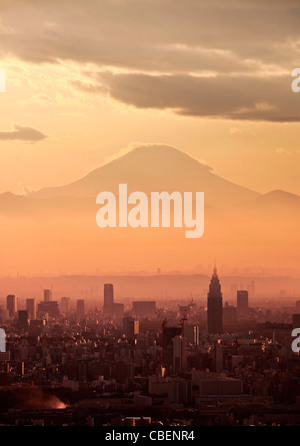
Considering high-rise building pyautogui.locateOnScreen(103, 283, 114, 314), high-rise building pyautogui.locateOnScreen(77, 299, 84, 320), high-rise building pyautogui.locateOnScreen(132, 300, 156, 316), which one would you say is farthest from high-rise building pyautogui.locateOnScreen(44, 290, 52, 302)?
high-rise building pyautogui.locateOnScreen(132, 300, 156, 316)

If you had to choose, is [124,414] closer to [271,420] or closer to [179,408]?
[179,408]

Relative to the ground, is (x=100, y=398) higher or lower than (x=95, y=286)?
lower

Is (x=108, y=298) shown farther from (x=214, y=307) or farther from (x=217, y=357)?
(x=214, y=307)

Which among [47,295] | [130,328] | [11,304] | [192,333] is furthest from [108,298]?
[130,328]

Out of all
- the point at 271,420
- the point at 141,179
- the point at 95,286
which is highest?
the point at 141,179

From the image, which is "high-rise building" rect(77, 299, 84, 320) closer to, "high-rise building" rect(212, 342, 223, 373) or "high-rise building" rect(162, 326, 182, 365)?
"high-rise building" rect(162, 326, 182, 365)

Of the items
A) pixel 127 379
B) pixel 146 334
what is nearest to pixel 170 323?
pixel 146 334
